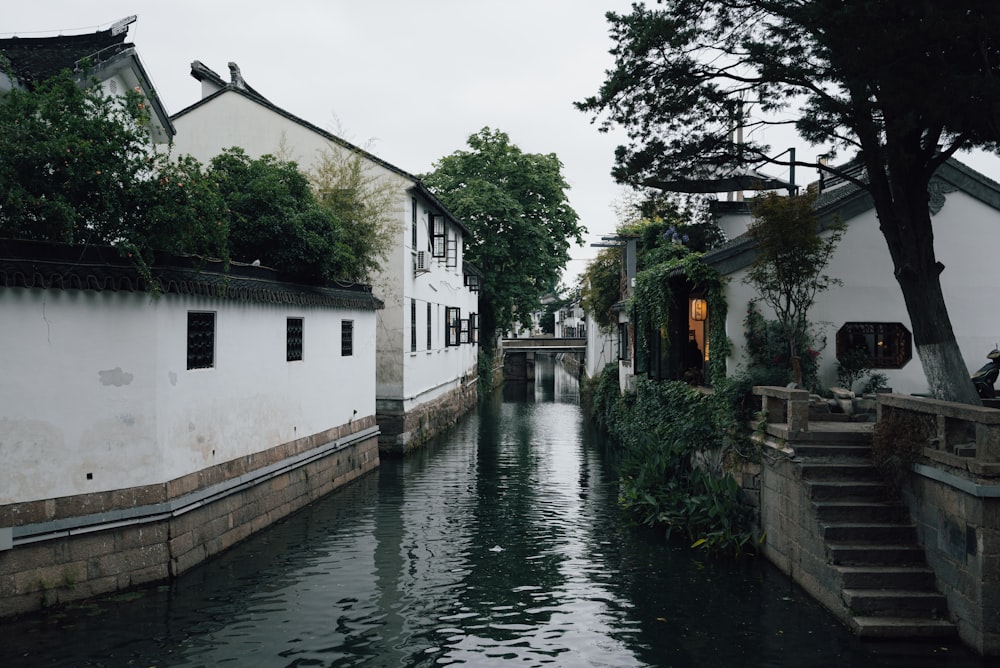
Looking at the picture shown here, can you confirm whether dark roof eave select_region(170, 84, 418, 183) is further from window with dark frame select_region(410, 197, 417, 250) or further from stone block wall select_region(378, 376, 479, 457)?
stone block wall select_region(378, 376, 479, 457)

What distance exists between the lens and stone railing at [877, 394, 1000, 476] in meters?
7.82

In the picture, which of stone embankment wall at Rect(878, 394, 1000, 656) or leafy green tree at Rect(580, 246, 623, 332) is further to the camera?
leafy green tree at Rect(580, 246, 623, 332)

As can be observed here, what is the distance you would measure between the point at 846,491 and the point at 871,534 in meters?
0.75

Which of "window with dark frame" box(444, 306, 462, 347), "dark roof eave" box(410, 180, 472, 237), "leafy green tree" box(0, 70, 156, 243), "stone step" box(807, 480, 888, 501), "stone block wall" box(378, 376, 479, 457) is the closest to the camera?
"leafy green tree" box(0, 70, 156, 243)

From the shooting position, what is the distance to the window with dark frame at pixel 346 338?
18.2 meters

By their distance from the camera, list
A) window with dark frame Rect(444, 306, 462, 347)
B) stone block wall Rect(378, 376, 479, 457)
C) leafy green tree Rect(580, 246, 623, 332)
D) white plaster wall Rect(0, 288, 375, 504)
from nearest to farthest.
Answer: white plaster wall Rect(0, 288, 375, 504) → stone block wall Rect(378, 376, 479, 457) → window with dark frame Rect(444, 306, 462, 347) → leafy green tree Rect(580, 246, 623, 332)

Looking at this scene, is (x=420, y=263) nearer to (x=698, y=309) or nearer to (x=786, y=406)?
(x=698, y=309)

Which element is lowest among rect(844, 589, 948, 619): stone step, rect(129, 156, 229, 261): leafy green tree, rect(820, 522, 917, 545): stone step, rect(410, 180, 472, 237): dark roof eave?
rect(844, 589, 948, 619): stone step

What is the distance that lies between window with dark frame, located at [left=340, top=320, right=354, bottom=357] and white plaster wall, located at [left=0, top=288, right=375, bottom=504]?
17.6ft

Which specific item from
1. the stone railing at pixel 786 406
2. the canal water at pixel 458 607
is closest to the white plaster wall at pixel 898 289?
the stone railing at pixel 786 406

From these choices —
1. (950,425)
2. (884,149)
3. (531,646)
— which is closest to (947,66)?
(884,149)

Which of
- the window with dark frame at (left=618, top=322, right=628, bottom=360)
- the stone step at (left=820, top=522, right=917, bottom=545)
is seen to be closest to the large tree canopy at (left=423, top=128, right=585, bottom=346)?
the window with dark frame at (left=618, top=322, right=628, bottom=360)

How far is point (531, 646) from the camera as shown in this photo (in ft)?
28.2

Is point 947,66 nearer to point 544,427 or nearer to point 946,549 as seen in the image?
point 946,549
